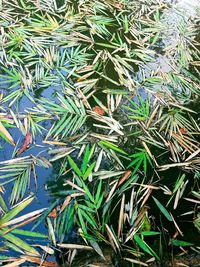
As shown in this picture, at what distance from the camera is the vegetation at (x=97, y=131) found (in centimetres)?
138

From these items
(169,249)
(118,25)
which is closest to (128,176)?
(169,249)

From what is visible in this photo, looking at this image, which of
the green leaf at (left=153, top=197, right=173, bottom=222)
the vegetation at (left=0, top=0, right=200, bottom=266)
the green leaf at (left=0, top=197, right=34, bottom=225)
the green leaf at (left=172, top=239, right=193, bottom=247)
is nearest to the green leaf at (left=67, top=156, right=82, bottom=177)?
the vegetation at (left=0, top=0, right=200, bottom=266)

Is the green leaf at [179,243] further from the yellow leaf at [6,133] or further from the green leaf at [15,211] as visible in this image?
the yellow leaf at [6,133]

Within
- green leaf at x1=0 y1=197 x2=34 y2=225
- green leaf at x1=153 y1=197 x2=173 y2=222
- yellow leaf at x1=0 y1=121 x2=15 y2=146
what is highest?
green leaf at x1=153 y1=197 x2=173 y2=222

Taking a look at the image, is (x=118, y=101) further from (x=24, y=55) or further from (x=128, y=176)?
(x=24, y=55)

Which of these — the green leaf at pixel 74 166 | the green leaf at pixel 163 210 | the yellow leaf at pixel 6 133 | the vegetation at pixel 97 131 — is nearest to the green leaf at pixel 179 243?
the vegetation at pixel 97 131

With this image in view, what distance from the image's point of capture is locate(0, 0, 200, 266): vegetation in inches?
54.4

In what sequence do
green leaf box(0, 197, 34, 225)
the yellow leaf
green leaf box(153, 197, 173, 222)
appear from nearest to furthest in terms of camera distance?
1. green leaf box(0, 197, 34, 225)
2. green leaf box(153, 197, 173, 222)
3. the yellow leaf

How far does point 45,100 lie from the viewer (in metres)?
2.01

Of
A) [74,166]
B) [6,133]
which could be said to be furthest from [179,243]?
[6,133]

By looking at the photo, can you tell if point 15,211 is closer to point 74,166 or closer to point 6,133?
point 74,166

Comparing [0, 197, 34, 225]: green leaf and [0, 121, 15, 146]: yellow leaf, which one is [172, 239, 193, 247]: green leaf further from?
[0, 121, 15, 146]: yellow leaf

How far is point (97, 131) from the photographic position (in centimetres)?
185

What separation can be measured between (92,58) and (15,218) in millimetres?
1489
